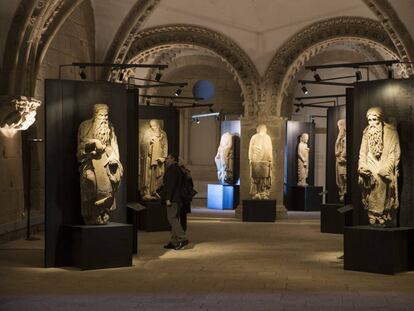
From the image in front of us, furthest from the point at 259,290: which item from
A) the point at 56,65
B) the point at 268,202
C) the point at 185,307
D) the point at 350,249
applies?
the point at 268,202

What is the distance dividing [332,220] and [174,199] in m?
4.47

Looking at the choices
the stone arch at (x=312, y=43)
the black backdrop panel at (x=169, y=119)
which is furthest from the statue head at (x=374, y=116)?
the stone arch at (x=312, y=43)

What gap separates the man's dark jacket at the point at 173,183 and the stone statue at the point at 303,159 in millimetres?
11444

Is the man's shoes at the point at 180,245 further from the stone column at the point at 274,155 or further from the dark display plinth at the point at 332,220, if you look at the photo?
the stone column at the point at 274,155

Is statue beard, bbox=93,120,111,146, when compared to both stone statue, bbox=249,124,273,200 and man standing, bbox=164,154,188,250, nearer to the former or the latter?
man standing, bbox=164,154,188,250

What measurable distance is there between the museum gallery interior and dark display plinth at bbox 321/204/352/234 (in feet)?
0.13

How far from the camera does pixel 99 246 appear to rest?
10.0 meters

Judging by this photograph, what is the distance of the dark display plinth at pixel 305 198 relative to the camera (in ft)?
75.9

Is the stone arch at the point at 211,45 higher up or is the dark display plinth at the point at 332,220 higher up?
the stone arch at the point at 211,45

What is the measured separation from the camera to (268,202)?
1853 centimetres

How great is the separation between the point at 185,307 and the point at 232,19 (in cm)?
1289

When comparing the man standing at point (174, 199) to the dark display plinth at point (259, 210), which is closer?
the man standing at point (174, 199)

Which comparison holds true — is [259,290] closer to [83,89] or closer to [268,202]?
[83,89]

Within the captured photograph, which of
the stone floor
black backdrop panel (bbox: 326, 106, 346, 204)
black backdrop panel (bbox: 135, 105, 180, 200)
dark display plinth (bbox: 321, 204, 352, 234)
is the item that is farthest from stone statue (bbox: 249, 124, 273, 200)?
the stone floor
